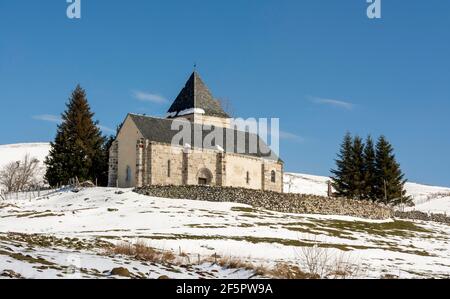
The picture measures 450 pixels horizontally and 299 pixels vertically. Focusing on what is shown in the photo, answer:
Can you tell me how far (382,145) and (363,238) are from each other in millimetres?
36297

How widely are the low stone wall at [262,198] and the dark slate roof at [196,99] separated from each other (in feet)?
62.1

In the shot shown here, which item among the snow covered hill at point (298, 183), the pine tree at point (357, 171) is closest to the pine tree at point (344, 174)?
the pine tree at point (357, 171)

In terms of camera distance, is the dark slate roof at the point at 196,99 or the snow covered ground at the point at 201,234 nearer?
the snow covered ground at the point at 201,234

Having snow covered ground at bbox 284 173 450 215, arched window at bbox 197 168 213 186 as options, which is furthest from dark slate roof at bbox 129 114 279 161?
snow covered ground at bbox 284 173 450 215

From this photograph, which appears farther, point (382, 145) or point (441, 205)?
point (441, 205)

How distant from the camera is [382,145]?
229 feet

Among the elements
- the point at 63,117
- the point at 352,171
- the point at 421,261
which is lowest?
the point at 421,261

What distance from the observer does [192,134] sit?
194 feet

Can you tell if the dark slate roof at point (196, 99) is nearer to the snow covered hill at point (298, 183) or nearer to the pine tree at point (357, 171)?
the pine tree at point (357, 171)

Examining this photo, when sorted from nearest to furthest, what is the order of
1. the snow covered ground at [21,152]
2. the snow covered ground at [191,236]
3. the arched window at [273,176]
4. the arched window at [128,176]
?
the snow covered ground at [191,236] < the arched window at [128,176] < the arched window at [273,176] < the snow covered ground at [21,152]

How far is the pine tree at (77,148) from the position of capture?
202 ft

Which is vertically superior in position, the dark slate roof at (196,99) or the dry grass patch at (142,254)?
the dark slate roof at (196,99)
